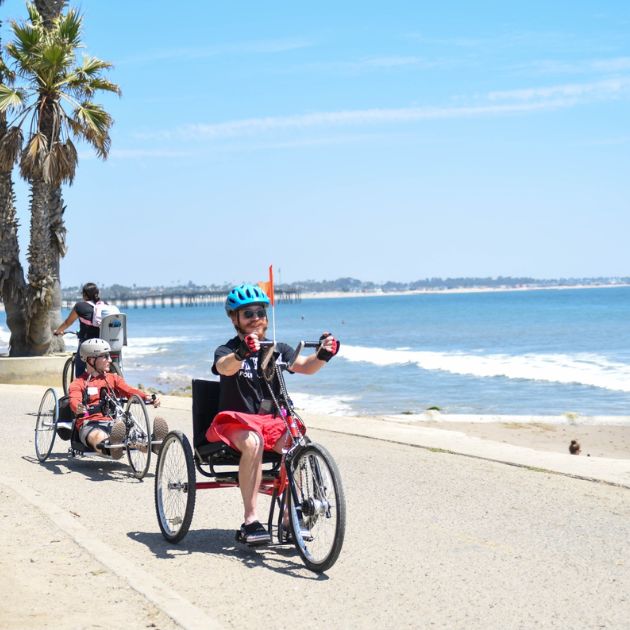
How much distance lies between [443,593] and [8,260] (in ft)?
62.2

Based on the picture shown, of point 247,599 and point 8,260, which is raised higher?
point 8,260

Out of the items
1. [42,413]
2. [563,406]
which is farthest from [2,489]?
[563,406]

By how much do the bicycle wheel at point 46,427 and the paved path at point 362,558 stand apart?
67cm

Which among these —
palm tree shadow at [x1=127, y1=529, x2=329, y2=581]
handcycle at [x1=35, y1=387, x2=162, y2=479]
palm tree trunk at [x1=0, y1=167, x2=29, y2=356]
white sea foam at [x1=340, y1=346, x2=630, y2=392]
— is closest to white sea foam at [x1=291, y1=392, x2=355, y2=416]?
palm tree trunk at [x1=0, y1=167, x2=29, y2=356]

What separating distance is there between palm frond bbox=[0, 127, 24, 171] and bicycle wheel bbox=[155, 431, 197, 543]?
53.3 ft

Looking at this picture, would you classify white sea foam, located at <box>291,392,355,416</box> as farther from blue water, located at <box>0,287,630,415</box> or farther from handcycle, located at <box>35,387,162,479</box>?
handcycle, located at <box>35,387,162,479</box>

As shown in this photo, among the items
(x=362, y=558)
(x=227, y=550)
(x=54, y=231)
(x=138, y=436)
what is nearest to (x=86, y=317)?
(x=138, y=436)

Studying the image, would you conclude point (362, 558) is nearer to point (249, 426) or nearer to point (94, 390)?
point (249, 426)

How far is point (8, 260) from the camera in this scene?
22.5 metres

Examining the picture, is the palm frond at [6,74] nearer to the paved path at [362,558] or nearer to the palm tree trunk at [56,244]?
the palm tree trunk at [56,244]

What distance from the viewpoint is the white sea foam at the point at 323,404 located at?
73.4 feet

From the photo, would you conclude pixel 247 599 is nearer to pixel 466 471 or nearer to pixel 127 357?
pixel 466 471

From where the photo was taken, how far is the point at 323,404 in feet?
79.5

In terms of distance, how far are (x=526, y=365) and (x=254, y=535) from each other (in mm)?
33368
